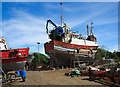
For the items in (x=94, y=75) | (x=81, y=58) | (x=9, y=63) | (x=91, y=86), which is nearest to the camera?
(x=91, y=86)

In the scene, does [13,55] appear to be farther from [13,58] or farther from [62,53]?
[62,53]

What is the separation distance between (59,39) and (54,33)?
205cm

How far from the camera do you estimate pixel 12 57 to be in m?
18.5

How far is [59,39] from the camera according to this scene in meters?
30.4

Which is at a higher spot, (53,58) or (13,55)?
(13,55)

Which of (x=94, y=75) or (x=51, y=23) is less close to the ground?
(x=51, y=23)

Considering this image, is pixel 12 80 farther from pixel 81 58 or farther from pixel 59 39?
pixel 81 58

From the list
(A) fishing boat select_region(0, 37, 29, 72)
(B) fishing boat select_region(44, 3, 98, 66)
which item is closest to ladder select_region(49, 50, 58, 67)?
(B) fishing boat select_region(44, 3, 98, 66)

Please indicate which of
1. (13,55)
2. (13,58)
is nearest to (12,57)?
(13,58)


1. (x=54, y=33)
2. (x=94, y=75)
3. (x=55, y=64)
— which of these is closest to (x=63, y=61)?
(x=55, y=64)

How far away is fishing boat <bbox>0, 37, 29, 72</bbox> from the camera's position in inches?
711

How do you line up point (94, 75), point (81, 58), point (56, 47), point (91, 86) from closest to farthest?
1. point (91, 86)
2. point (94, 75)
3. point (56, 47)
4. point (81, 58)

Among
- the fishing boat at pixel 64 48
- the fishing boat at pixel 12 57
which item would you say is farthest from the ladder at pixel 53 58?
the fishing boat at pixel 12 57

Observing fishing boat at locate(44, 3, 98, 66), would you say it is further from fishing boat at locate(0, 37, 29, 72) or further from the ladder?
fishing boat at locate(0, 37, 29, 72)
